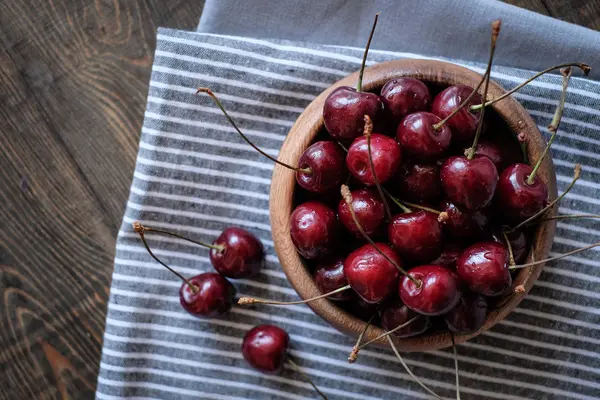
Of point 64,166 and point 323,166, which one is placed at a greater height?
point 64,166

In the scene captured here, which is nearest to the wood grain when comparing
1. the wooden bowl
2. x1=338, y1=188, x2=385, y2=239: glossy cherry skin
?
the wooden bowl

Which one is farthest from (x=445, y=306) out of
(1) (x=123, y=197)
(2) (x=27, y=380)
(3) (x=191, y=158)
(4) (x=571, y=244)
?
(2) (x=27, y=380)

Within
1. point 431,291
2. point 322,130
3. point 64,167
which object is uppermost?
point 64,167

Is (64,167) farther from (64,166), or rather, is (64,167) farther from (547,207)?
(547,207)

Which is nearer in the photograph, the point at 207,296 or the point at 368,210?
the point at 368,210

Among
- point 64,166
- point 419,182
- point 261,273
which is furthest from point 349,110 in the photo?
point 64,166

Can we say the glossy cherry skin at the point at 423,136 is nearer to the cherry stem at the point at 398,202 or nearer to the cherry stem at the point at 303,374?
the cherry stem at the point at 398,202
